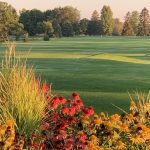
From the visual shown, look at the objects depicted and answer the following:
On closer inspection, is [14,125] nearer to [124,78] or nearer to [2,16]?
[124,78]

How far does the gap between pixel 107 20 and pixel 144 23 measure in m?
11.5

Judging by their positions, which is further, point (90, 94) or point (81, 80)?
point (81, 80)

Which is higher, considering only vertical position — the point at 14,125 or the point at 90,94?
the point at 14,125

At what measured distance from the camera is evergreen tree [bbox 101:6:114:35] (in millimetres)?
131788

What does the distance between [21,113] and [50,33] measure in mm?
103350

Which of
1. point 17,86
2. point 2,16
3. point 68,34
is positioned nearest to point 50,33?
point 68,34

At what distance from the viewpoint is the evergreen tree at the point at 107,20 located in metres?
132

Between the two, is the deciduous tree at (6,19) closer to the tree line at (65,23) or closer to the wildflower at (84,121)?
the tree line at (65,23)

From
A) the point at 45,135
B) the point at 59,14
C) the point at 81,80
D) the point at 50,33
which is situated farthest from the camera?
the point at 59,14

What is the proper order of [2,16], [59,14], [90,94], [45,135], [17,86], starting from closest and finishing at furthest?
1. [45,135]
2. [17,86]
3. [90,94]
4. [2,16]
5. [59,14]

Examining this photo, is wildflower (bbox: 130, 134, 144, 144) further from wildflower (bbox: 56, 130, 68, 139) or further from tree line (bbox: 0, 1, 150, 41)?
tree line (bbox: 0, 1, 150, 41)

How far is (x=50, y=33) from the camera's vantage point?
10900 cm

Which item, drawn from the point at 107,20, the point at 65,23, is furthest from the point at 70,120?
the point at 107,20

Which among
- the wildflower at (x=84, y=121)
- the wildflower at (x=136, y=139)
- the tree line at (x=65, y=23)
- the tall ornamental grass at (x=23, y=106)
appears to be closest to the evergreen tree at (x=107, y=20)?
the tree line at (x=65, y=23)
